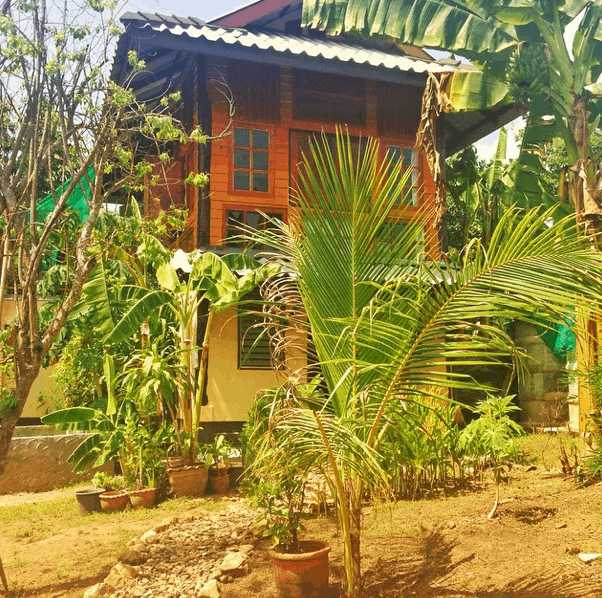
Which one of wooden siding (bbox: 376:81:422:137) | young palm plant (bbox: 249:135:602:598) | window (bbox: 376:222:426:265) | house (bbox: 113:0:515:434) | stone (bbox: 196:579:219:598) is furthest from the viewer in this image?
wooden siding (bbox: 376:81:422:137)

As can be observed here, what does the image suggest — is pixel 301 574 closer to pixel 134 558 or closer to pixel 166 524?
pixel 134 558

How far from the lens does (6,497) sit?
8.62m

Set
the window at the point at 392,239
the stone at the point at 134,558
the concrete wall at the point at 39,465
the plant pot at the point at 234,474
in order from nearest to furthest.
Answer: the window at the point at 392,239 < the stone at the point at 134,558 < the plant pot at the point at 234,474 < the concrete wall at the point at 39,465

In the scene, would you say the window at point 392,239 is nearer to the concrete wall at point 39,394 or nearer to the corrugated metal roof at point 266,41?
the corrugated metal roof at point 266,41

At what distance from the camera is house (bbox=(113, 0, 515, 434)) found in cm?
1080

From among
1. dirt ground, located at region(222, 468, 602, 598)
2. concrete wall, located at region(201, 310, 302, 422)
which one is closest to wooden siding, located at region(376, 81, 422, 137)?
concrete wall, located at region(201, 310, 302, 422)

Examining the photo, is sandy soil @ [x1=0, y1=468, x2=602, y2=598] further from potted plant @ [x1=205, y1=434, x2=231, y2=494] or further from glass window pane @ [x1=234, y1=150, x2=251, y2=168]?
glass window pane @ [x1=234, y1=150, x2=251, y2=168]

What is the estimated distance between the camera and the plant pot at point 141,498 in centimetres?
734

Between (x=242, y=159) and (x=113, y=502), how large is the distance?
6103 mm

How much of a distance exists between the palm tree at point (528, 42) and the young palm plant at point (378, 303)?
4.31 metres

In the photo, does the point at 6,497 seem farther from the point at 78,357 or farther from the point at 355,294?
the point at 355,294

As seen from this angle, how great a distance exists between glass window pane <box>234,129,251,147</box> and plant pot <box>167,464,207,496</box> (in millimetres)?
5714

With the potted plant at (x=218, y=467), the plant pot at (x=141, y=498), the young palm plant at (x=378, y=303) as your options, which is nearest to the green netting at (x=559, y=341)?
the potted plant at (x=218, y=467)

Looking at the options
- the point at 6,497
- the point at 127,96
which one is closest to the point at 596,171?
the point at 127,96
